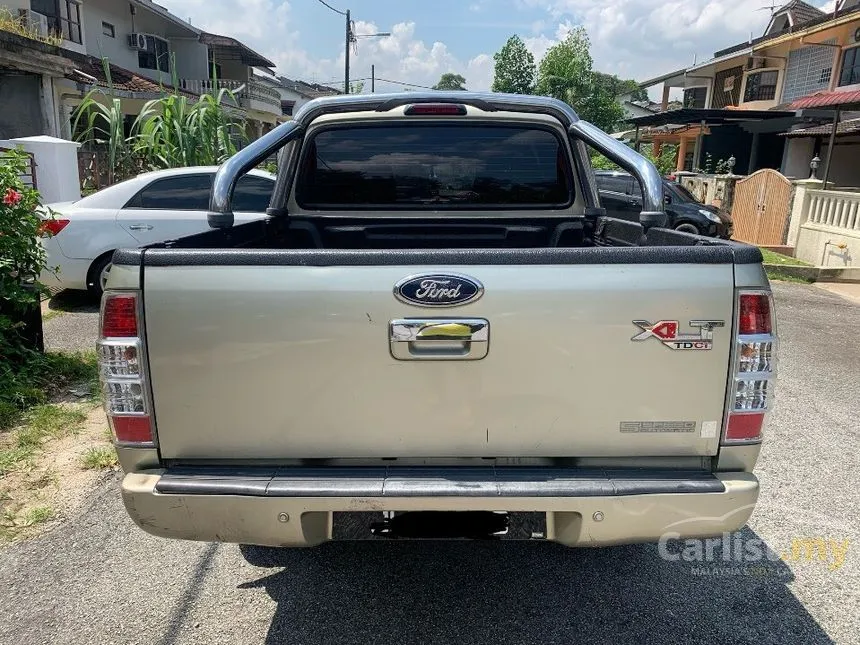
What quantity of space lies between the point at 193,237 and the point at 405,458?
1.46 meters

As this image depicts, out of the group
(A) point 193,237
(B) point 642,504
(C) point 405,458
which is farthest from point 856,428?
(A) point 193,237

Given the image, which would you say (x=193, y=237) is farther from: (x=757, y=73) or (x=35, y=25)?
(x=757, y=73)

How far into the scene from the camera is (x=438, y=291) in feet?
7.09

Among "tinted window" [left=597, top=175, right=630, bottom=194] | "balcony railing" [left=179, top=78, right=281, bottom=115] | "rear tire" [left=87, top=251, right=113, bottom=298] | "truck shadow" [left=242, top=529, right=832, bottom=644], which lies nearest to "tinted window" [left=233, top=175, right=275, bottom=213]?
"rear tire" [left=87, top=251, right=113, bottom=298]

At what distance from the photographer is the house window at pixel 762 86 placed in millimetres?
28828

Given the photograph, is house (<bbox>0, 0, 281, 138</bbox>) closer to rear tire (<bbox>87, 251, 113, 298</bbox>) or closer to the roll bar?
rear tire (<bbox>87, 251, 113, 298</bbox>)

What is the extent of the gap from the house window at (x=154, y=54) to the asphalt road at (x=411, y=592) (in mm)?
25905

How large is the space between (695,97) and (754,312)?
4143 cm

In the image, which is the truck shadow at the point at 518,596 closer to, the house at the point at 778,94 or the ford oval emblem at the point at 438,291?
the ford oval emblem at the point at 438,291

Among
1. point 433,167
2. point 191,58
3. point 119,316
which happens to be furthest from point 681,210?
point 191,58

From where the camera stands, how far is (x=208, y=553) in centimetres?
321

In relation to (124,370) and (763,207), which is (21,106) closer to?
(124,370)

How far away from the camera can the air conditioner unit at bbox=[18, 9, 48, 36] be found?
16.3 metres

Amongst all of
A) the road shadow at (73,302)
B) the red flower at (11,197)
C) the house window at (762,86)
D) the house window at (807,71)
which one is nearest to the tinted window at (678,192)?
the road shadow at (73,302)
